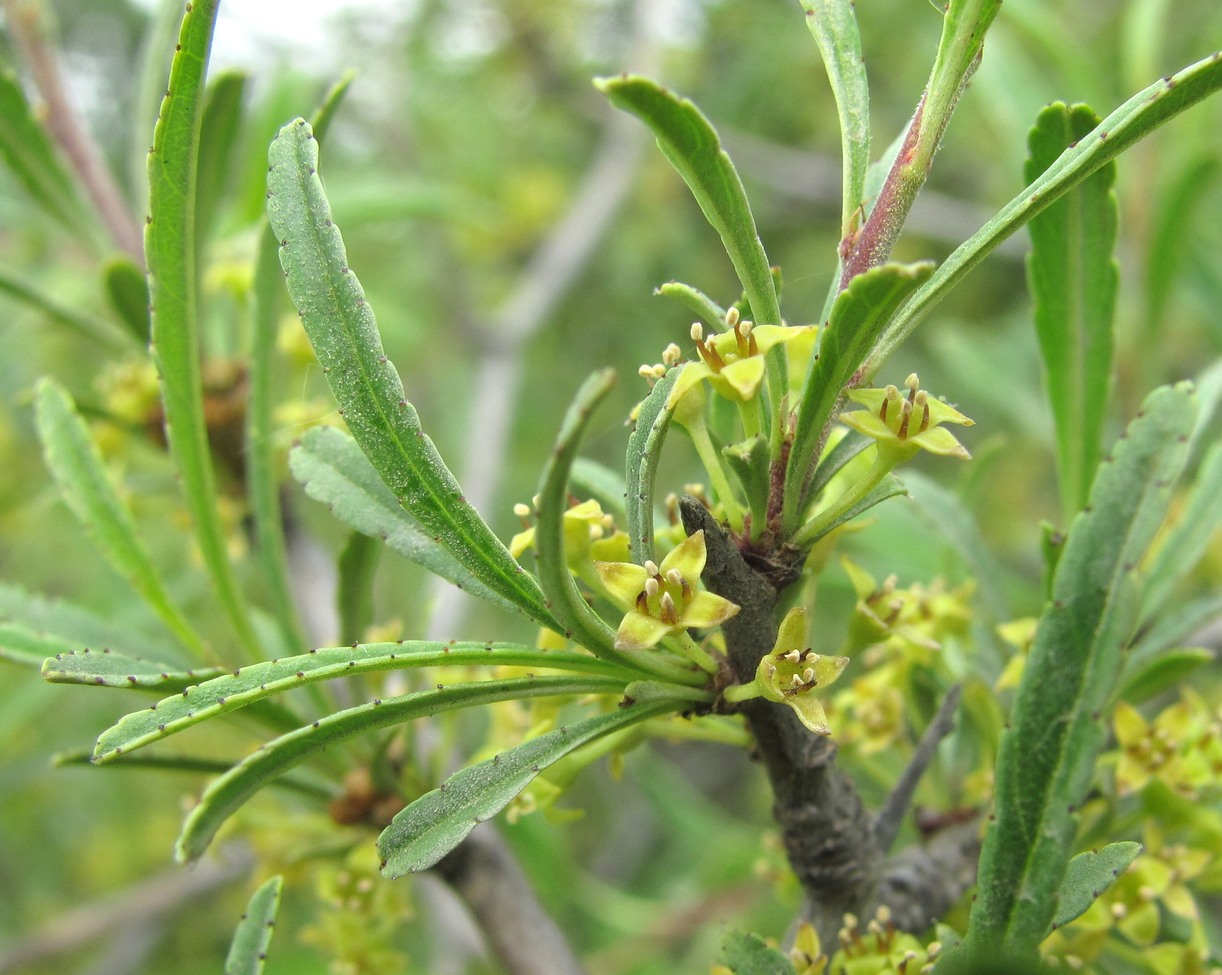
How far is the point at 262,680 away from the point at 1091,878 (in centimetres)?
47

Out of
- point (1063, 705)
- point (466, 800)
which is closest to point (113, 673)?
point (466, 800)

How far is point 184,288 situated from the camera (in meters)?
0.74

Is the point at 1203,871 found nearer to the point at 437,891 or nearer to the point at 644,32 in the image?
the point at 437,891

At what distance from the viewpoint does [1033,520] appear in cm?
297

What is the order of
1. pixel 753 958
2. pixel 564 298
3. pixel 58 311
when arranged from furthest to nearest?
pixel 564 298, pixel 58 311, pixel 753 958

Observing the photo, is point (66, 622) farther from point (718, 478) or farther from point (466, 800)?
point (718, 478)

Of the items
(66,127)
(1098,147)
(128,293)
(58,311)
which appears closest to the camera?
(1098,147)

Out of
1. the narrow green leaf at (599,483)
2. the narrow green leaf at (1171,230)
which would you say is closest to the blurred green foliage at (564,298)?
the narrow green leaf at (1171,230)

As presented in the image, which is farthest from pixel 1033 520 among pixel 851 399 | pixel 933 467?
pixel 851 399

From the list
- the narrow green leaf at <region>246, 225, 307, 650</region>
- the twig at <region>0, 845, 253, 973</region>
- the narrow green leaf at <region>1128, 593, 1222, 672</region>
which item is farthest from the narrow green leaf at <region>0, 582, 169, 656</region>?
the twig at <region>0, 845, 253, 973</region>

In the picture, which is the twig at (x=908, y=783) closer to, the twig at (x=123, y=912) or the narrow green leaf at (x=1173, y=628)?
the narrow green leaf at (x=1173, y=628)

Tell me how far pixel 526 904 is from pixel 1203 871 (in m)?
0.56

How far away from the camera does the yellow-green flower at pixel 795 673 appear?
23.9 inches

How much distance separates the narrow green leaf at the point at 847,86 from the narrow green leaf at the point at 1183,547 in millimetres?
478
